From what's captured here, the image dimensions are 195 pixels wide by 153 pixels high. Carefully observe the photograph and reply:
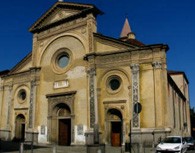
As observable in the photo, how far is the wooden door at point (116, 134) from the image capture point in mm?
23195

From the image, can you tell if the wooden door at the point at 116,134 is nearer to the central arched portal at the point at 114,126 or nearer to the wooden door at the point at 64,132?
the central arched portal at the point at 114,126

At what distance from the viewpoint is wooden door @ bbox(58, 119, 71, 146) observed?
26.1 metres

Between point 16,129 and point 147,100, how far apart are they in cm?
1561

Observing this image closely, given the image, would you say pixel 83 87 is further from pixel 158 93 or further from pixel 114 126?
pixel 158 93

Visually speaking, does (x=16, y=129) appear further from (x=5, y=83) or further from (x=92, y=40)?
(x=92, y=40)

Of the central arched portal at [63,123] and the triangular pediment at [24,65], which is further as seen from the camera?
the triangular pediment at [24,65]

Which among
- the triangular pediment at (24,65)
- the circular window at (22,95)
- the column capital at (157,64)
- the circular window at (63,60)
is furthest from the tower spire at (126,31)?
the column capital at (157,64)

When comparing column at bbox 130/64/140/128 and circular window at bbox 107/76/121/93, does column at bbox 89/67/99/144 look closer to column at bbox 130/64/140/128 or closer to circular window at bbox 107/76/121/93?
circular window at bbox 107/76/121/93

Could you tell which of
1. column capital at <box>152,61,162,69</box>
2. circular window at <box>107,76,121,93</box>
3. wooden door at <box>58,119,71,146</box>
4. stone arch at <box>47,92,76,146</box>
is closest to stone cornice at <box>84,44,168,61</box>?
column capital at <box>152,61,162,69</box>

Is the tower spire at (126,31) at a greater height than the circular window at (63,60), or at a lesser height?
greater

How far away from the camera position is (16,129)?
3012cm

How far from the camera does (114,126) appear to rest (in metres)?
23.7

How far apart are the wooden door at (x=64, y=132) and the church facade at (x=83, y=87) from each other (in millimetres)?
94

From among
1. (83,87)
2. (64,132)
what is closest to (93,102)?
(83,87)
